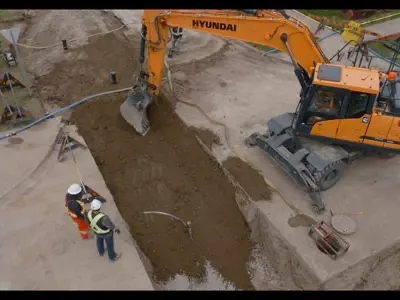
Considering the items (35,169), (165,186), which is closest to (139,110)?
(165,186)

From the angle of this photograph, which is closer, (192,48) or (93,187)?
(93,187)

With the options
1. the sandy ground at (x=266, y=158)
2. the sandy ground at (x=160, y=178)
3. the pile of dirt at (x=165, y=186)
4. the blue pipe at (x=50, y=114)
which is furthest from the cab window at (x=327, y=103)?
the blue pipe at (x=50, y=114)

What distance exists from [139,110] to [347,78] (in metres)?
5.52

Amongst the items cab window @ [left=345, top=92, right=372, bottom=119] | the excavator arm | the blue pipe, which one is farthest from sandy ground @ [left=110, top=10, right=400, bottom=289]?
the excavator arm

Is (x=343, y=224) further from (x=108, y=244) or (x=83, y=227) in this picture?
(x=83, y=227)

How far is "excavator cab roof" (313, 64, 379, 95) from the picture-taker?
29.0 ft

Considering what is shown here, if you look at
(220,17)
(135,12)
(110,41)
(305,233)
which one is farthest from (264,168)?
(135,12)

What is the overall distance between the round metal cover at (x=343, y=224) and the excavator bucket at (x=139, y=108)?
556 cm

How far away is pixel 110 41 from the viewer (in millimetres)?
16000

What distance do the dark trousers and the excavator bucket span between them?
421 centimetres

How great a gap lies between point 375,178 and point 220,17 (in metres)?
5.50

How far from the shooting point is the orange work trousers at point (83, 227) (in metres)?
7.99
